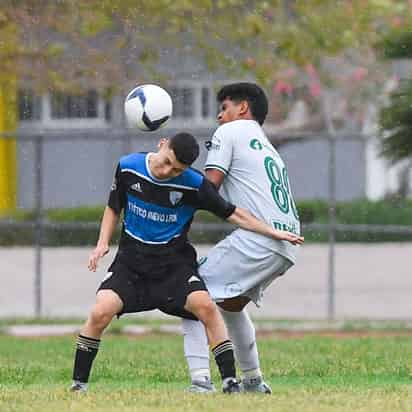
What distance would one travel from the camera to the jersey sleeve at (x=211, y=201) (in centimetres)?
769

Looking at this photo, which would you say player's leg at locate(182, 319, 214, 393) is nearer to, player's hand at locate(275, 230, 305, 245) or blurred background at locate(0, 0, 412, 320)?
player's hand at locate(275, 230, 305, 245)

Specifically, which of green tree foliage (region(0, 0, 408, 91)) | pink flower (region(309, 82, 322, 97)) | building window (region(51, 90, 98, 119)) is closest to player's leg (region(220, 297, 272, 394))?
green tree foliage (region(0, 0, 408, 91))

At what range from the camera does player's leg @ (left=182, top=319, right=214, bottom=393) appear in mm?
7820

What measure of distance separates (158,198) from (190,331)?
2.54 feet

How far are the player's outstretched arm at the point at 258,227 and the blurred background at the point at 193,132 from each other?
3.89m

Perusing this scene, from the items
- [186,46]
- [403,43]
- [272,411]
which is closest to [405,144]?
[403,43]

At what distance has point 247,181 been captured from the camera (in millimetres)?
7863

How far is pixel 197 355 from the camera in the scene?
25.7 feet

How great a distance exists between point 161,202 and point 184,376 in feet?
7.18

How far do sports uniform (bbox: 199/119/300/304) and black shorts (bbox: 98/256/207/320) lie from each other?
173mm

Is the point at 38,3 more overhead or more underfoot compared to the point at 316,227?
more overhead

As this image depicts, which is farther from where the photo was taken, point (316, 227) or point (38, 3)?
point (316, 227)

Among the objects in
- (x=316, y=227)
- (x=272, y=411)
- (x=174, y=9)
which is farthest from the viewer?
(x=316, y=227)

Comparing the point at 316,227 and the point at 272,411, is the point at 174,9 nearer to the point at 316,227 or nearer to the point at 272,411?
the point at 316,227
